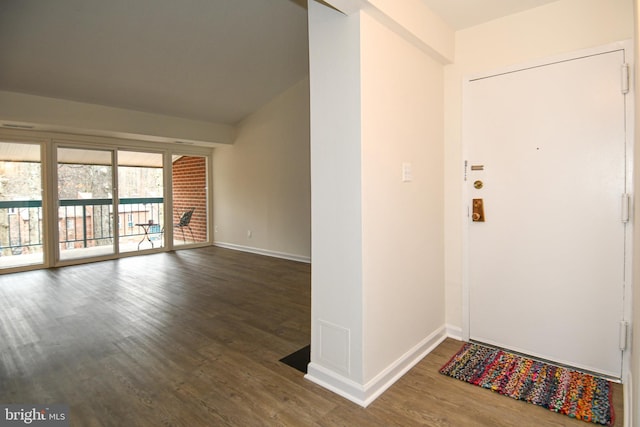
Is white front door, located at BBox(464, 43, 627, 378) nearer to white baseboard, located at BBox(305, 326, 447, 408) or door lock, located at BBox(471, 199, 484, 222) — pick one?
door lock, located at BBox(471, 199, 484, 222)

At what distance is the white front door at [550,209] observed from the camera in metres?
2.13

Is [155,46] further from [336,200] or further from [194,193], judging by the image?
[194,193]

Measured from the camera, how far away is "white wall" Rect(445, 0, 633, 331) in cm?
213

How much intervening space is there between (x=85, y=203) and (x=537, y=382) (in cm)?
654

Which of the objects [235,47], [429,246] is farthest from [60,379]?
[235,47]

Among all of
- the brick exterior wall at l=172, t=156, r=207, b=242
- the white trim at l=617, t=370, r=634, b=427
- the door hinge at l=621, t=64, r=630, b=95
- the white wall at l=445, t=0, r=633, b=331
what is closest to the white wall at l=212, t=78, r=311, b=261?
the brick exterior wall at l=172, t=156, r=207, b=242

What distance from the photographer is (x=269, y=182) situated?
640 cm

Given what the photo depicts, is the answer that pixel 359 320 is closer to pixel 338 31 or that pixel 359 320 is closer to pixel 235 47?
pixel 338 31

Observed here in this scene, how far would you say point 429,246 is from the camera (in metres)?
2.59

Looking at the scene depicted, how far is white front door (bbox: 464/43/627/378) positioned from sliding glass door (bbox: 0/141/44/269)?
20.0 feet

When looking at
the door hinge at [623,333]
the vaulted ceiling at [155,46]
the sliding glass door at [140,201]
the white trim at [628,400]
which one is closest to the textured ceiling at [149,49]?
the vaulted ceiling at [155,46]

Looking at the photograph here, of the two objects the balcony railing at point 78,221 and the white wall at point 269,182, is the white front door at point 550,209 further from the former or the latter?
the balcony railing at point 78,221

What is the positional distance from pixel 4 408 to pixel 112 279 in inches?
120

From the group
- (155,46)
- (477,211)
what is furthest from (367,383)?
(155,46)
